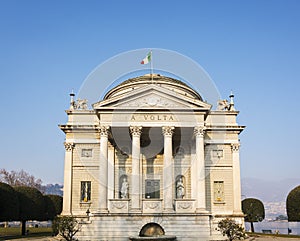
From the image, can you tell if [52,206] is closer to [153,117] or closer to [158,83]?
[158,83]

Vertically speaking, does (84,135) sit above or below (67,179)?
above

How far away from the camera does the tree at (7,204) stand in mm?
35000

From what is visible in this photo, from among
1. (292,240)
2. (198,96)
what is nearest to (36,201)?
(198,96)

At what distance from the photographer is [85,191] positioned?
35.3 m

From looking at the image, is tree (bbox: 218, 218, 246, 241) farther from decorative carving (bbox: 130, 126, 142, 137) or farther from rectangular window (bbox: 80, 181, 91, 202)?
rectangular window (bbox: 80, 181, 91, 202)

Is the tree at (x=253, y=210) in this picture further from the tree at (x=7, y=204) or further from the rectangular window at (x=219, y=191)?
the tree at (x=7, y=204)

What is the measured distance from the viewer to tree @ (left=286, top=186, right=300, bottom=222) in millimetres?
38938

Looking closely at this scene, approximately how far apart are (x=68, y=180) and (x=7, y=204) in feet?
20.1

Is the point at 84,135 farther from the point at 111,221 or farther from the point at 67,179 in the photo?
the point at 111,221

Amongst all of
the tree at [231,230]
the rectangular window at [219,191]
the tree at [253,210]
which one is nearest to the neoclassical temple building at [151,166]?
the rectangular window at [219,191]

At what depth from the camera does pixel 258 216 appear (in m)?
47.4

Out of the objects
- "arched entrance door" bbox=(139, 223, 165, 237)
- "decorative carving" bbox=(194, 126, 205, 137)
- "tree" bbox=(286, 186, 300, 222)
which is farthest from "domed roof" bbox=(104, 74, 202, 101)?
"arched entrance door" bbox=(139, 223, 165, 237)

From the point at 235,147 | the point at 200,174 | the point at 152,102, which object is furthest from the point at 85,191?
the point at 235,147

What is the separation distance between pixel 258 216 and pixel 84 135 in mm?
25003
